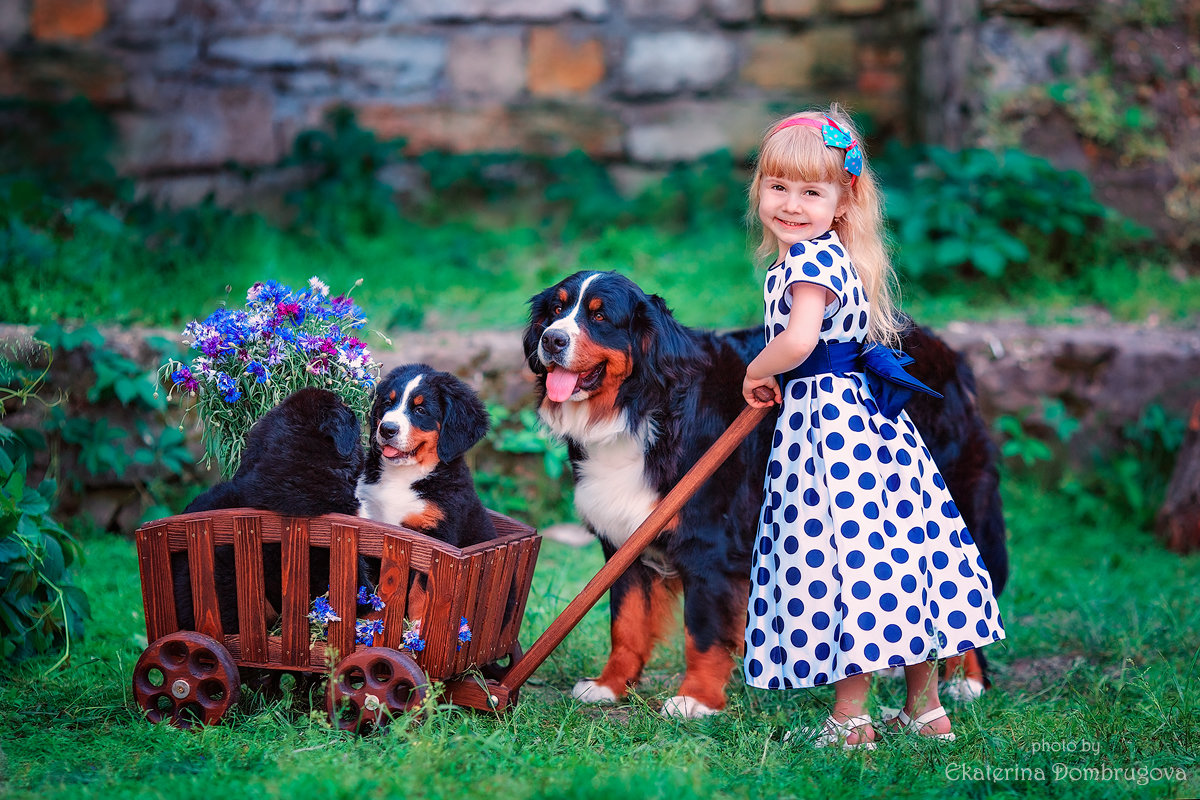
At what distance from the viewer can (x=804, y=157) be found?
274 centimetres

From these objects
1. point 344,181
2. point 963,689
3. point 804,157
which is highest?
point 344,181

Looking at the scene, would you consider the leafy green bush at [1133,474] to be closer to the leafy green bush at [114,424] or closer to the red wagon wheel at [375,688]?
the red wagon wheel at [375,688]

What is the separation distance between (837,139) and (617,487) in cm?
105

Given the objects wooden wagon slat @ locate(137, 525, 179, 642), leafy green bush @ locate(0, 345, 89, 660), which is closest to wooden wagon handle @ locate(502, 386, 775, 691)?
wooden wagon slat @ locate(137, 525, 179, 642)

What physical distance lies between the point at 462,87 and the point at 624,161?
3.42ft

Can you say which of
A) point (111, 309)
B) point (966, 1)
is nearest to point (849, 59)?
point (966, 1)

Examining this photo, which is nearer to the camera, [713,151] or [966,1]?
[966,1]

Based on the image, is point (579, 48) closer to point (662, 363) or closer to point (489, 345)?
point (489, 345)

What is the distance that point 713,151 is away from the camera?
6664 millimetres

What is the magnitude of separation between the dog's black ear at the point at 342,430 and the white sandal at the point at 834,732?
4.21ft

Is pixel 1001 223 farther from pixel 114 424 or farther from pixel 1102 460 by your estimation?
pixel 114 424

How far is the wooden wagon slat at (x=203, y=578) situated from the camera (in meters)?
2.64

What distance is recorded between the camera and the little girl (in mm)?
2719

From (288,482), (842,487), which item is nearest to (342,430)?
(288,482)
